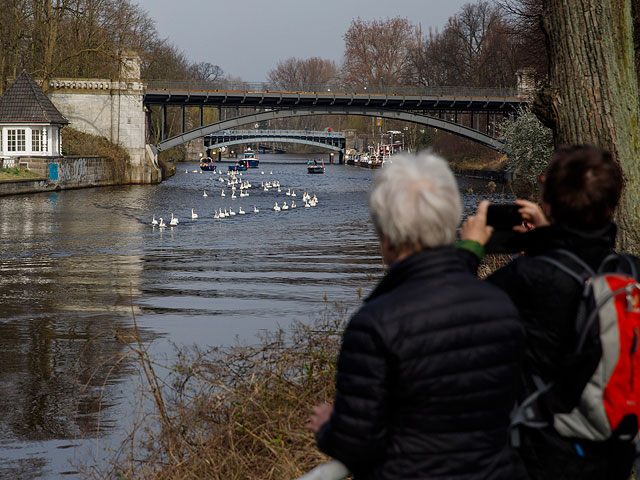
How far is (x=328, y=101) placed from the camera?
178 feet

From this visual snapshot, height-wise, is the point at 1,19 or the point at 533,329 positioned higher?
the point at 1,19

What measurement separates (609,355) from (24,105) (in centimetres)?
4466

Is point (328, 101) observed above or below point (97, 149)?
above

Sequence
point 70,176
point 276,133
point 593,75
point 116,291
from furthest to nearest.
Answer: point 276,133 → point 70,176 → point 116,291 → point 593,75

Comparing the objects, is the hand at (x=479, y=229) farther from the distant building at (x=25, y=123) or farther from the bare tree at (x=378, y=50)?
the bare tree at (x=378, y=50)

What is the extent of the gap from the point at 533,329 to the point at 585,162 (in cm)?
49

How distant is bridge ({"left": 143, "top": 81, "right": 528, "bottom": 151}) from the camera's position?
5300 cm

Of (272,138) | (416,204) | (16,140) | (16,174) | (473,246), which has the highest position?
(272,138)

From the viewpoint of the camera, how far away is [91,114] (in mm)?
51969

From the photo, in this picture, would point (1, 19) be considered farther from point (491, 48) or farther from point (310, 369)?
point (310, 369)

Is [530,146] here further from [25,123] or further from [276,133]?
[276,133]

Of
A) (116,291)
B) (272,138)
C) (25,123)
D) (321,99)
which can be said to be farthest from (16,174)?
(272,138)

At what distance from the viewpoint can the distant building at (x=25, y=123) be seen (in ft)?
142

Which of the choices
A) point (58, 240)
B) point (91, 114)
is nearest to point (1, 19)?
point (91, 114)
